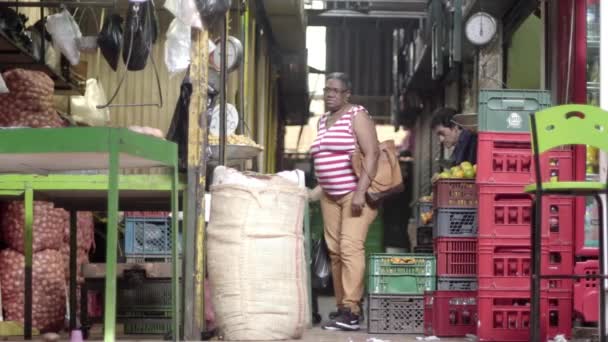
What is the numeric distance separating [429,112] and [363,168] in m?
12.9

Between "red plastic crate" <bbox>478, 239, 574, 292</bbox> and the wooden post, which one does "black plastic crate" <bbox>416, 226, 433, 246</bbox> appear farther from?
the wooden post

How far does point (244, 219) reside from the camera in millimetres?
6570

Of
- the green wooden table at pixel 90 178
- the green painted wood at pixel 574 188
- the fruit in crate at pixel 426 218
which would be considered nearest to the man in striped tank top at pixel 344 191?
the green wooden table at pixel 90 178

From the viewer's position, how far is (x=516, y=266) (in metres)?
7.31

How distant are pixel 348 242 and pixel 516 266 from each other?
73.4 inches

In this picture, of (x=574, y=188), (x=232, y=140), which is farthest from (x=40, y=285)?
(x=574, y=188)

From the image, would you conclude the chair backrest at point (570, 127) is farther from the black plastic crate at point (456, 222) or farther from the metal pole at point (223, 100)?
the metal pole at point (223, 100)

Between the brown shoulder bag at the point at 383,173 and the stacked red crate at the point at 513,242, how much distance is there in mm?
1732

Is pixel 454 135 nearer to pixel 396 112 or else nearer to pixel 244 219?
pixel 244 219

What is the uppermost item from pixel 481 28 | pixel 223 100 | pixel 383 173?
pixel 481 28

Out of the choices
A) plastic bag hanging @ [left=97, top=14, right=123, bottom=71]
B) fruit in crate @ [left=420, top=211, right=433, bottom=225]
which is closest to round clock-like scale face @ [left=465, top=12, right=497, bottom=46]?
fruit in crate @ [left=420, top=211, right=433, bottom=225]

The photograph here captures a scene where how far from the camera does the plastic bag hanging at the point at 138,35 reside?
8883 millimetres

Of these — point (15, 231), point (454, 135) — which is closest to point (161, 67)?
point (454, 135)

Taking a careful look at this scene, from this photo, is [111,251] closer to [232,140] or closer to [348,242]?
[232,140]
